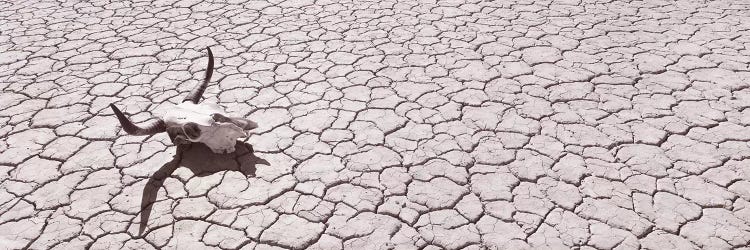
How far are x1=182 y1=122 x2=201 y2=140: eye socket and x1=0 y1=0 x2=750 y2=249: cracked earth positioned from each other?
0.16 m

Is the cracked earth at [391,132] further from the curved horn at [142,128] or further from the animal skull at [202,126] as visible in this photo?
the curved horn at [142,128]

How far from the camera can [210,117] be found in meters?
2.60

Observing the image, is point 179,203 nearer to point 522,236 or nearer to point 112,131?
point 112,131

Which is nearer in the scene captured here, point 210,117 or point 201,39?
point 210,117

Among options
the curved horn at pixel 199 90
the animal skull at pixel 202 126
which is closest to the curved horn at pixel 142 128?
the animal skull at pixel 202 126

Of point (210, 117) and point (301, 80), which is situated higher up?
point (210, 117)

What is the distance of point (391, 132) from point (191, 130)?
3.41 ft

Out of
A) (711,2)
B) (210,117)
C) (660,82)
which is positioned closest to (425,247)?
(210,117)

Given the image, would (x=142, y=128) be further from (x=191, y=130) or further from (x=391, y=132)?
(x=391, y=132)

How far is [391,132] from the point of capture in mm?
2990

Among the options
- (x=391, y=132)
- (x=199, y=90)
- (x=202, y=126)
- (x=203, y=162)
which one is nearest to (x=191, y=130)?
(x=202, y=126)

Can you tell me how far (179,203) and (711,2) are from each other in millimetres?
4953

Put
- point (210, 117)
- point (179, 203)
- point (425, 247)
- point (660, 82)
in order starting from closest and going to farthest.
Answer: point (425, 247)
point (179, 203)
point (210, 117)
point (660, 82)

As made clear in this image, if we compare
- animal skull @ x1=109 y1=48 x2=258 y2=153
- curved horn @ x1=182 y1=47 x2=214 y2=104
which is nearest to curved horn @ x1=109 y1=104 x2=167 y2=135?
animal skull @ x1=109 y1=48 x2=258 y2=153
